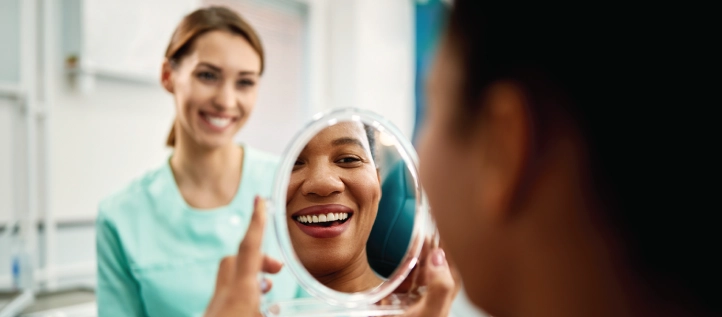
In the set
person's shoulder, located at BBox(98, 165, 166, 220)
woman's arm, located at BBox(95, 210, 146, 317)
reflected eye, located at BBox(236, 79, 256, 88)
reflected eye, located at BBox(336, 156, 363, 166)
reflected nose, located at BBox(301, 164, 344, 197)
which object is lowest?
woman's arm, located at BBox(95, 210, 146, 317)

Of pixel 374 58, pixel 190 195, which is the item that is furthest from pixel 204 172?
pixel 374 58

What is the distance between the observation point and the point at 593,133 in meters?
0.21

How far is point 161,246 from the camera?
2.25 feet

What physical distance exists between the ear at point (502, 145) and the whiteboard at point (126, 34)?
96 centimetres

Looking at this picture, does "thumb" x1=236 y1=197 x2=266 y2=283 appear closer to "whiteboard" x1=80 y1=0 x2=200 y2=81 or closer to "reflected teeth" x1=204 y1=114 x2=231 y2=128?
"reflected teeth" x1=204 y1=114 x2=231 y2=128

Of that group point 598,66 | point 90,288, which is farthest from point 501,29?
point 90,288

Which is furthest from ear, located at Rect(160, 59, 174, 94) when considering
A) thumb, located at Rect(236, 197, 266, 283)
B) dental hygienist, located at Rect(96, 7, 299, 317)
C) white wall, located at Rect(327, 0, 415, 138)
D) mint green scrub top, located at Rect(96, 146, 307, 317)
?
white wall, located at Rect(327, 0, 415, 138)

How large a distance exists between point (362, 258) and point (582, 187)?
0.87 ft

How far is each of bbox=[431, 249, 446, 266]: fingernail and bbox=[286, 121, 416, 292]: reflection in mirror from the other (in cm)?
3

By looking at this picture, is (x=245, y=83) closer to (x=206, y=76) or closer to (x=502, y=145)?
(x=206, y=76)

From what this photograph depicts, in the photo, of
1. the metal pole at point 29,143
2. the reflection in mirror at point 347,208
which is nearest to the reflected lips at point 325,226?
the reflection in mirror at point 347,208

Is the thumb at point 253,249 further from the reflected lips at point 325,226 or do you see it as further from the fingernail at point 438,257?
the fingernail at point 438,257

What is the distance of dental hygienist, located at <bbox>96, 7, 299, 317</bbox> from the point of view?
0.65 meters

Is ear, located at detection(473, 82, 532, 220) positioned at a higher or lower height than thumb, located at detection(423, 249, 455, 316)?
higher
